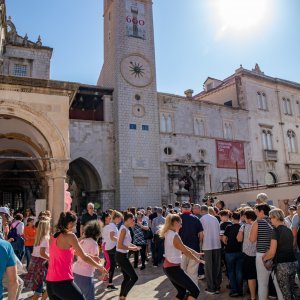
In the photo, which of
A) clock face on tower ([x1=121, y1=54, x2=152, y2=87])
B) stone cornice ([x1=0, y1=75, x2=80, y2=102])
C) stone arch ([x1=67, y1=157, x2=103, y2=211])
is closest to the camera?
stone cornice ([x1=0, y1=75, x2=80, y2=102])

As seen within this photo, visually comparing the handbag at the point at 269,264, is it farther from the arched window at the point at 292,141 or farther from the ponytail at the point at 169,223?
the arched window at the point at 292,141

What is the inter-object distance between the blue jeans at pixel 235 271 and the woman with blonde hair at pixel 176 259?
85.2 inches

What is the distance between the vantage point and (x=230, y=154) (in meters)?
29.7

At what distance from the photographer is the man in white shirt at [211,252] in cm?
756

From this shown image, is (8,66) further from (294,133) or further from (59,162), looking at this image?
(294,133)

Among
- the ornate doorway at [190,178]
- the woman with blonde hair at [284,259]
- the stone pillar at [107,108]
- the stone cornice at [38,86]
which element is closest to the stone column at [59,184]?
the stone cornice at [38,86]

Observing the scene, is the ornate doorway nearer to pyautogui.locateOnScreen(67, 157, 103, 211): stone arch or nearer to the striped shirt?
pyautogui.locateOnScreen(67, 157, 103, 211): stone arch

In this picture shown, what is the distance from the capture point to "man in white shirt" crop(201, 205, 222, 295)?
7562 millimetres

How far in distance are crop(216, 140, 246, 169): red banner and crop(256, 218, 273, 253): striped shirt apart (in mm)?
23056

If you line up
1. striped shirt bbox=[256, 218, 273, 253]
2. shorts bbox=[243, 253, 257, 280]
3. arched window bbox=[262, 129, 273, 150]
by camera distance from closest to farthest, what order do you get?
striped shirt bbox=[256, 218, 273, 253] < shorts bbox=[243, 253, 257, 280] < arched window bbox=[262, 129, 273, 150]

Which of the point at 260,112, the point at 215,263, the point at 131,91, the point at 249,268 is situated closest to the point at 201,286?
the point at 215,263

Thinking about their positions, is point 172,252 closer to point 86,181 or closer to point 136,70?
point 86,181

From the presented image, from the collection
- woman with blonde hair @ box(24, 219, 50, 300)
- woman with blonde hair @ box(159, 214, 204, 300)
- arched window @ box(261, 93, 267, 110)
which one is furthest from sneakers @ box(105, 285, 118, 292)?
arched window @ box(261, 93, 267, 110)

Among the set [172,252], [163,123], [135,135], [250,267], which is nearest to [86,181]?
[135,135]
